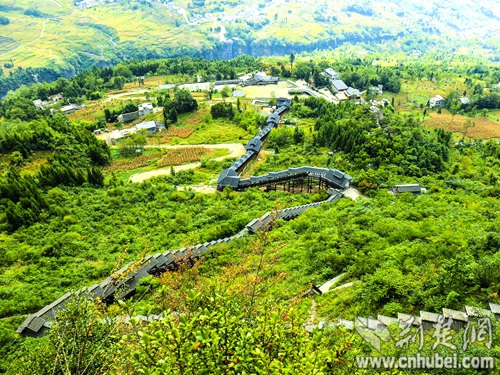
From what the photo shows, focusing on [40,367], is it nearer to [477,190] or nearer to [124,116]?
[477,190]

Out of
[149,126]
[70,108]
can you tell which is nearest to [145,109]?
[149,126]

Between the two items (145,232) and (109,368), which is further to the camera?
(145,232)

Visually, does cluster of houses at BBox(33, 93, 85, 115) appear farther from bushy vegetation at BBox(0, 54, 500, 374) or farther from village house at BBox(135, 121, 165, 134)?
village house at BBox(135, 121, 165, 134)

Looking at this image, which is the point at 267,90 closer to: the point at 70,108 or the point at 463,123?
the point at 463,123

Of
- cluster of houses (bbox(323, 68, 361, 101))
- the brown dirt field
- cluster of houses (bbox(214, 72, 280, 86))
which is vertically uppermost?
cluster of houses (bbox(214, 72, 280, 86))

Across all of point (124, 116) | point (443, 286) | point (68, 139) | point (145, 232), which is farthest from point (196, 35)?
point (443, 286)

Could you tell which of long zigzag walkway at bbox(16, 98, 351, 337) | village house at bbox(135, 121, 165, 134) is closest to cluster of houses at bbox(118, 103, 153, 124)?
village house at bbox(135, 121, 165, 134)

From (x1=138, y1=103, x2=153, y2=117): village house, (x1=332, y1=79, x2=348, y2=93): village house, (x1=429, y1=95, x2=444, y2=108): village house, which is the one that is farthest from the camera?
(x1=429, y1=95, x2=444, y2=108): village house

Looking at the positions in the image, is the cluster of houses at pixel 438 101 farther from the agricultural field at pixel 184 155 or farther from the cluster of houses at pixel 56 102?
the cluster of houses at pixel 56 102
